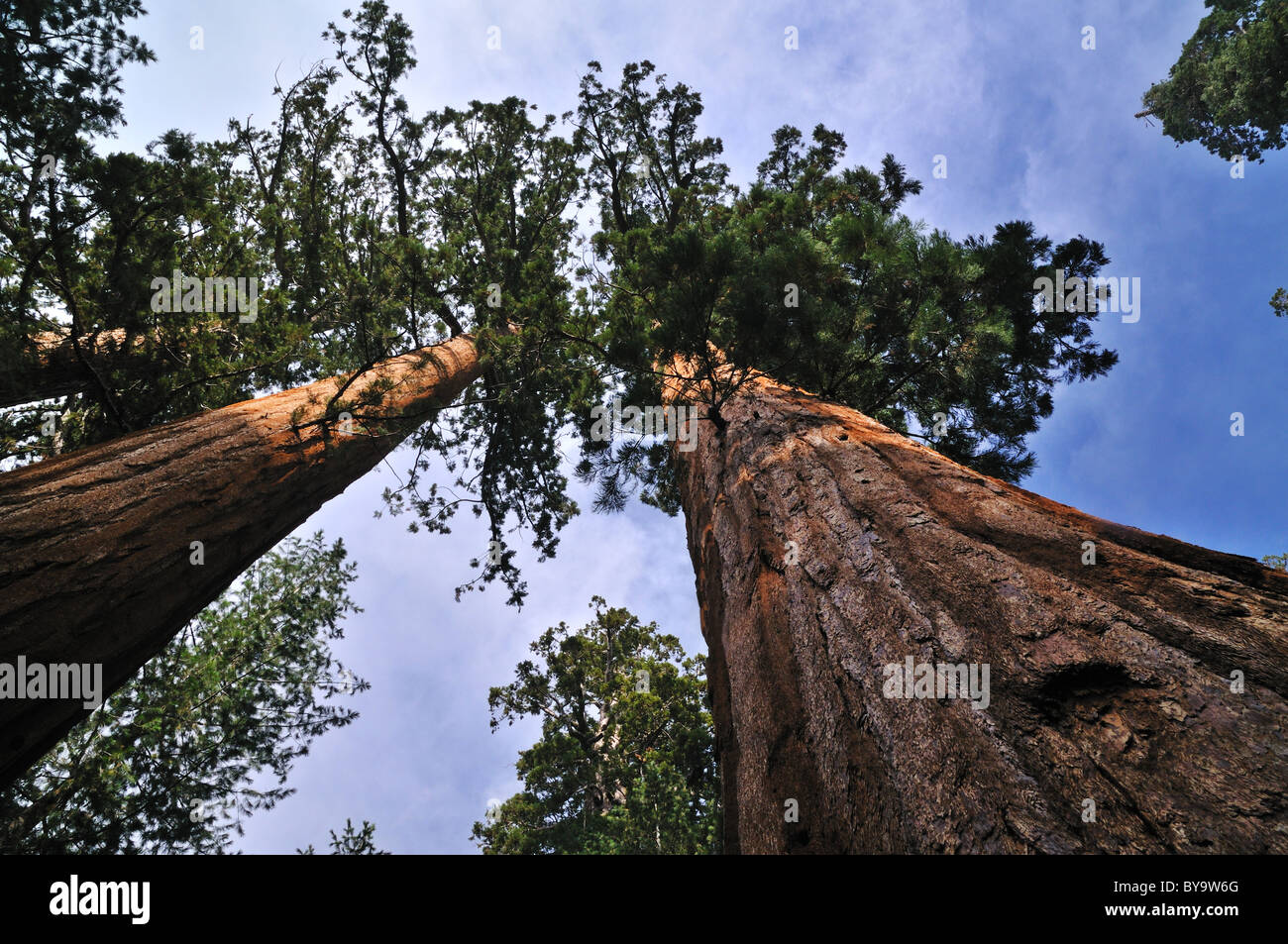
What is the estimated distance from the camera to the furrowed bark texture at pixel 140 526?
243 centimetres

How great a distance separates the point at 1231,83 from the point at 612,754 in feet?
79.1

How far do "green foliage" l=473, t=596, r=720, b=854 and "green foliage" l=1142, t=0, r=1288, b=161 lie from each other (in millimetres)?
20051

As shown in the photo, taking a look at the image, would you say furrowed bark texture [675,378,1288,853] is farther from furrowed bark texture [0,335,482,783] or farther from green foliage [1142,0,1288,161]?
green foliage [1142,0,1288,161]

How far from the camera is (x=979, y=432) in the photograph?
16.9 ft

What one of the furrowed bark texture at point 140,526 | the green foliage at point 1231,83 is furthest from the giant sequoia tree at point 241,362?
the green foliage at point 1231,83

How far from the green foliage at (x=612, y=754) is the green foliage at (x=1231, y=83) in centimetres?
2005

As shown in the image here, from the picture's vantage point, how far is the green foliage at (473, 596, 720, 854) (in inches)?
304

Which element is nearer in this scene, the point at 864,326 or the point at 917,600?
the point at 917,600

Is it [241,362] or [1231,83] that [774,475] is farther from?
[1231,83]

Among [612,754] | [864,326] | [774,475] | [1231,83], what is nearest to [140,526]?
[774,475]

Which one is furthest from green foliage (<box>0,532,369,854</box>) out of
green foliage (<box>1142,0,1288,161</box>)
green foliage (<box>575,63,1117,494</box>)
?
green foliage (<box>1142,0,1288,161</box>)

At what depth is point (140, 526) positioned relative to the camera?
2.94m

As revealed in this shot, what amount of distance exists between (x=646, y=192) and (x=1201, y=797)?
1085 centimetres

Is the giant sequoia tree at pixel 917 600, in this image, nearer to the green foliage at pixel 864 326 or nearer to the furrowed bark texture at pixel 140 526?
the green foliage at pixel 864 326
